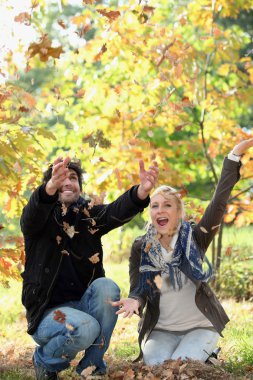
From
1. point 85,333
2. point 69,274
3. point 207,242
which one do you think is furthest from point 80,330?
point 207,242

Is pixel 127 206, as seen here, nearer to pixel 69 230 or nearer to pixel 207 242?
pixel 69 230

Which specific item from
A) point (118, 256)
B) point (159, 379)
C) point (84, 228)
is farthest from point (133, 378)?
point (118, 256)

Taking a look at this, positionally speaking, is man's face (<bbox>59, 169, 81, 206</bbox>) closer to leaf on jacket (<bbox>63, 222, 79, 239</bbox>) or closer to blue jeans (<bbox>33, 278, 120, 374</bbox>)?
leaf on jacket (<bbox>63, 222, 79, 239</bbox>)

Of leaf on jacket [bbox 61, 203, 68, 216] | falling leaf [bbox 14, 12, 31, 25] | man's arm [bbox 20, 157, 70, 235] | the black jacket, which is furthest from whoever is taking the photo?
falling leaf [bbox 14, 12, 31, 25]

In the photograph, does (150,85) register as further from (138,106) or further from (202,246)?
(202,246)

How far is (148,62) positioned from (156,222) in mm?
3535

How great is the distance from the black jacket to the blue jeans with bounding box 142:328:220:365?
1.86 feet

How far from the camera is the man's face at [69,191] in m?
4.12

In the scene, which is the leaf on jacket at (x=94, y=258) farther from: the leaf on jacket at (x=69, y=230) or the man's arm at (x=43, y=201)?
the man's arm at (x=43, y=201)

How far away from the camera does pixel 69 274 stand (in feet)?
13.2

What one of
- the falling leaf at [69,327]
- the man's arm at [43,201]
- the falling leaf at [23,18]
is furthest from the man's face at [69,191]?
the falling leaf at [23,18]

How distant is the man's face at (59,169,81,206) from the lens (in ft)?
13.5

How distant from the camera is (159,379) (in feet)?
12.3

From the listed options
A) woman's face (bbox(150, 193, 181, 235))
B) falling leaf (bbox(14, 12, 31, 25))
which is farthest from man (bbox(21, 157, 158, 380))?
falling leaf (bbox(14, 12, 31, 25))
